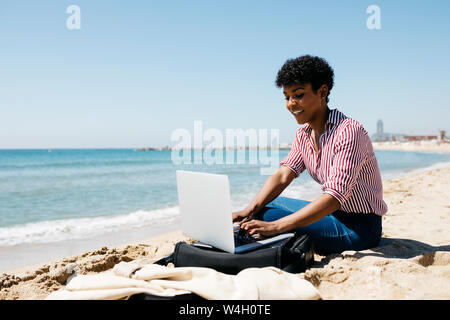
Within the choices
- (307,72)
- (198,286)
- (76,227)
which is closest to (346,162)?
(307,72)

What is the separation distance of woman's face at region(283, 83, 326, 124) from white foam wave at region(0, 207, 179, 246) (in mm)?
3736


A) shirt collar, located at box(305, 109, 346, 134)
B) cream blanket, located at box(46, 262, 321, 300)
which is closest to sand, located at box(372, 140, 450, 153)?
shirt collar, located at box(305, 109, 346, 134)

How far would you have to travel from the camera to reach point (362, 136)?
6.98 feet

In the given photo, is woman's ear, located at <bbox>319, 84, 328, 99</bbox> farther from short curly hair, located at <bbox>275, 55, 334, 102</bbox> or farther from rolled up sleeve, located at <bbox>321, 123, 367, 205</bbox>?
rolled up sleeve, located at <bbox>321, 123, 367, 205</bbox>

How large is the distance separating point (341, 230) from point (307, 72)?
1.10 m

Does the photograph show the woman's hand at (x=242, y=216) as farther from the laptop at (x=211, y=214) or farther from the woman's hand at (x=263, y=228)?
the woman's hand at (x=263, y=228)

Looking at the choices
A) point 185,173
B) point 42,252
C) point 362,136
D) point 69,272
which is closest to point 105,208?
point 42,252

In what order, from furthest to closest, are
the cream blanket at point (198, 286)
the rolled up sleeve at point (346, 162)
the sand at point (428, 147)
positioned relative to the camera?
the sand at point (428, 147), the rolled up sleeve at point (346, 162), the cream blanket at point (198, 286)

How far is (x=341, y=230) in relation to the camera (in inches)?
91.4

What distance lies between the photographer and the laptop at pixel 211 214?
5.99 feet

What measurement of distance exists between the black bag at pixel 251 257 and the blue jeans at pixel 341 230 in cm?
18

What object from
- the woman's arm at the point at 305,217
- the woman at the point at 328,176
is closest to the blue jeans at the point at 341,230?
the woman at the point at 328,176
